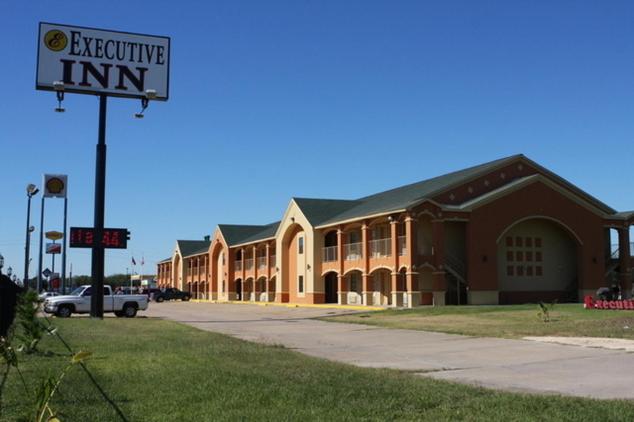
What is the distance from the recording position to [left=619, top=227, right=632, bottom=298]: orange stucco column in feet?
148

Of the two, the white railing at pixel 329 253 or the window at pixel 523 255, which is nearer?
the window at pixel 523 255

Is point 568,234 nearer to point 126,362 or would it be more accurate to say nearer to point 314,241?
point 314,241

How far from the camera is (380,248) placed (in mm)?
42625

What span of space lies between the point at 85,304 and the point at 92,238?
456 centimetres

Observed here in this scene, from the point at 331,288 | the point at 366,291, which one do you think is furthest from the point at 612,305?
the point at 331,288

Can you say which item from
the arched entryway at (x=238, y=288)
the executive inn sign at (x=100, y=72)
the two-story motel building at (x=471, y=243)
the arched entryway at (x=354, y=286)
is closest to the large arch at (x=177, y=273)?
the arched entryway at (x=238, y=288)

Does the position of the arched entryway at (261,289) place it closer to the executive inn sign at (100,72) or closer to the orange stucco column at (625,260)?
the orange stucco column at (625,260)

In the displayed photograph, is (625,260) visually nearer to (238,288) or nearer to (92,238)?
(92,238)

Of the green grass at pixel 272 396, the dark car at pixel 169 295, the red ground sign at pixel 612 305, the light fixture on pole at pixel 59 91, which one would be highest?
the light fixture on pole at pixel 59 91

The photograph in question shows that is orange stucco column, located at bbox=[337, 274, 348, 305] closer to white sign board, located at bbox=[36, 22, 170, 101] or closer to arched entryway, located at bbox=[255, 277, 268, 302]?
arched entryway, located at bbox=[255, 277, 268, 302]

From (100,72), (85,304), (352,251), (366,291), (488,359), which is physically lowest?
(488,359)

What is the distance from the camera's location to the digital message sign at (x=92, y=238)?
30.5 meters

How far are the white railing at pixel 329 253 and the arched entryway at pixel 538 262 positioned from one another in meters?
12.3

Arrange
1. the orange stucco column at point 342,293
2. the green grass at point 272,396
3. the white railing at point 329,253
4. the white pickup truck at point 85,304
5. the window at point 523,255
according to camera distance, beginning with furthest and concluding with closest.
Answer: the white railing at point 329,253 < the orange stucco column at point 342,293 < the window at point 523,255 < the white pickup truck at point 85,304 < the green grass at point 272,396
